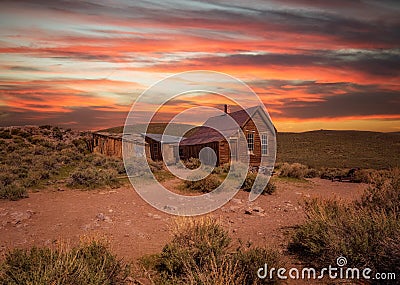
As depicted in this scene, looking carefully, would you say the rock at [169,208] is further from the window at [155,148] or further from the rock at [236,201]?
the window at [155,148]

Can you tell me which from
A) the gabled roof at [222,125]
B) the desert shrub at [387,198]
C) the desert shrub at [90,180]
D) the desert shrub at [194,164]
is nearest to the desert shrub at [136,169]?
the desert shrub at [90,180]

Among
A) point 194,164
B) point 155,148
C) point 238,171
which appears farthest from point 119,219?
point 155,148

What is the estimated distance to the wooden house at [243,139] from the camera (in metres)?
22.0

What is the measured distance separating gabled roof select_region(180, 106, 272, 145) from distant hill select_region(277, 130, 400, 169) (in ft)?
59.2

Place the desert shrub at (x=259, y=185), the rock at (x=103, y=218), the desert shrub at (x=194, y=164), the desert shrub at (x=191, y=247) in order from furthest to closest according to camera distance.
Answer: the desert shrub at (x=194, y=164) → the desert shrub at (x=259, y=185) → the rock at (x=103, y=218) → the desert shrub at (x=191, y=247)

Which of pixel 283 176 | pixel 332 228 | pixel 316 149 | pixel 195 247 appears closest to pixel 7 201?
pixel 195 247

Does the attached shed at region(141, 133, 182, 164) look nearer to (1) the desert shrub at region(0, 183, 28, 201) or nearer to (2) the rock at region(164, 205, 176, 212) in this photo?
(1) the desert shrub at region(0, 183, 28, 201)

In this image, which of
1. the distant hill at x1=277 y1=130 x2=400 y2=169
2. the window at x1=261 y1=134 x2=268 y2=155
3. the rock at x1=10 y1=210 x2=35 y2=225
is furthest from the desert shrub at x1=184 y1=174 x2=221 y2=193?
the distant hill at x1=277 y1=130 x2=400 y2=169

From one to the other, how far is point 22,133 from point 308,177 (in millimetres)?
35834

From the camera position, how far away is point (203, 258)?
220 inches

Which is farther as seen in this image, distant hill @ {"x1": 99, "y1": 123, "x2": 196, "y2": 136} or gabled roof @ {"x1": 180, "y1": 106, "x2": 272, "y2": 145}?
distant hill @ {"x1": 99, "y1": 123, "x2": 196, "y2": 136}

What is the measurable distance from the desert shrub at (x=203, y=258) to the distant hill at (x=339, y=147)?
120 feet

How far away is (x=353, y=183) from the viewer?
1895cm

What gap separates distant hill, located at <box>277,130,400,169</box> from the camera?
141ft
